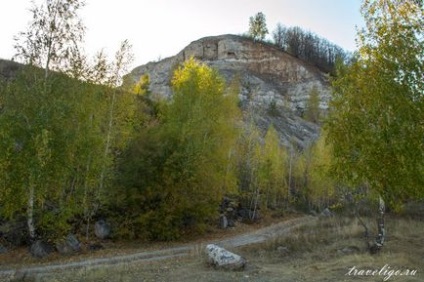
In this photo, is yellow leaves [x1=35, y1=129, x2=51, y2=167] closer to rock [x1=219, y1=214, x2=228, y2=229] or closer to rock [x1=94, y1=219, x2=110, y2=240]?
rock [x1=94, y1=219, x2=110, y2=240]

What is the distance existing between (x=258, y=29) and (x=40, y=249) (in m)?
101

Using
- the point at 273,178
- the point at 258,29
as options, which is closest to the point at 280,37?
the point at 258,29

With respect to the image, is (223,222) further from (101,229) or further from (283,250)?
(283,250)

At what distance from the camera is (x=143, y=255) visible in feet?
67.2

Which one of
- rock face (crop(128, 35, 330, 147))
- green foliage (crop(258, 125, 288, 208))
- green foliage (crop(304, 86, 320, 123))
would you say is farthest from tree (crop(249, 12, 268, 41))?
green foliage (crop(258, 125, 288, 208))

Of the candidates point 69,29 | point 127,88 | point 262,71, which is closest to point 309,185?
point 127,88

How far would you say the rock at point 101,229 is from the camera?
77.4ft

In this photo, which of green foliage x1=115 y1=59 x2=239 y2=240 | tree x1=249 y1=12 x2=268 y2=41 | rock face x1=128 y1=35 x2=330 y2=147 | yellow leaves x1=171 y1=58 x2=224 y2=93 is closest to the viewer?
green foliage x1=115 y1=59 x2=239 y2=240

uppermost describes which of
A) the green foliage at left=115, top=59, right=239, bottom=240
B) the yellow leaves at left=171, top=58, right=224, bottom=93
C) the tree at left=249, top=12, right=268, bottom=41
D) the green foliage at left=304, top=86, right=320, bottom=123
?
the tree at left=249, top=12, right=268, bottom=41

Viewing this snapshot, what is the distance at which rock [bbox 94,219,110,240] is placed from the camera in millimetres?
23594

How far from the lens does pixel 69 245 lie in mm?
20406

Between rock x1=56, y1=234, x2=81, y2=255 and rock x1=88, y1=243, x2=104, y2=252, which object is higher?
rock x1=56, y1=234, x2=81, y2=255

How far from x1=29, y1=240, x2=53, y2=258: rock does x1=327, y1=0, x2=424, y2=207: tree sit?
12.9 metres

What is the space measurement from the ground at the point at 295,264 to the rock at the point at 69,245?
326 centimetres
